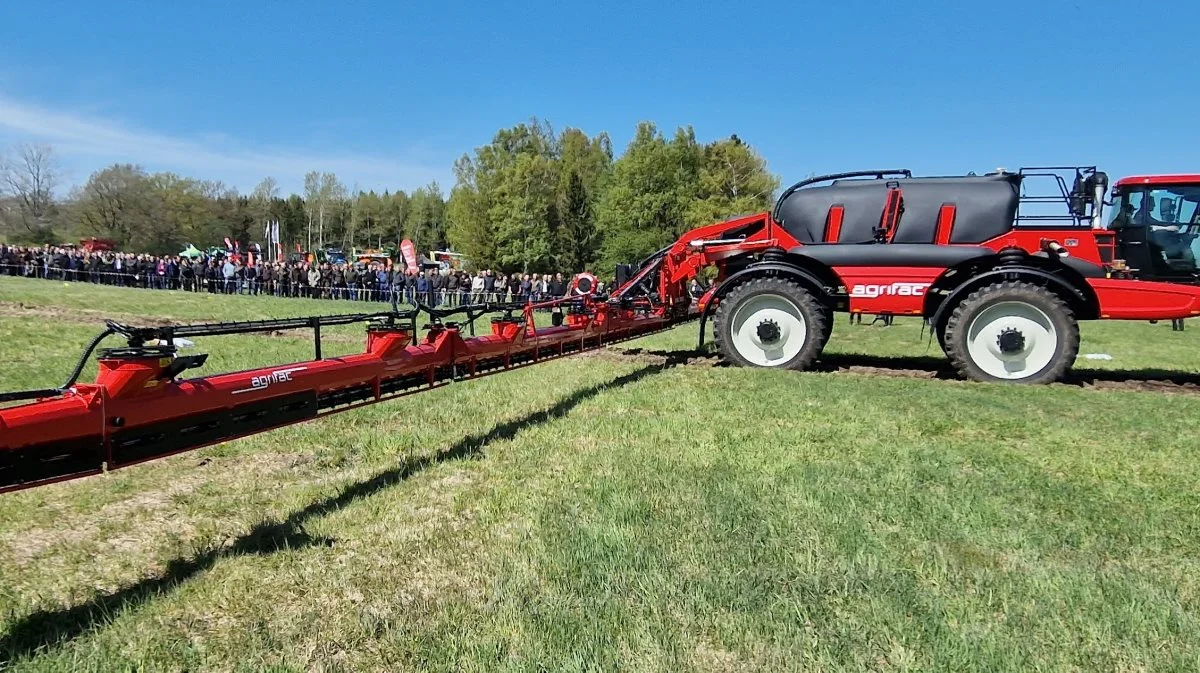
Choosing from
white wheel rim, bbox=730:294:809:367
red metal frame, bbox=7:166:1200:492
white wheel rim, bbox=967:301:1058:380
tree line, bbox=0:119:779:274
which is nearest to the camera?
red metal frame, bbox=7:166:1200:492

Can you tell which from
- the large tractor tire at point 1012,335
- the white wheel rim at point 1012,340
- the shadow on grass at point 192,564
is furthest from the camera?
the white wheel rim at point 1012,340

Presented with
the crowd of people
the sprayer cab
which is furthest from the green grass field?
the crowd of people

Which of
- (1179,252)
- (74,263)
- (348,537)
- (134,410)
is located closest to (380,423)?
(348,537)

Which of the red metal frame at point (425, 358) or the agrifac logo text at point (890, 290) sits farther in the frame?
the agrifac logo text at point (890, 290)

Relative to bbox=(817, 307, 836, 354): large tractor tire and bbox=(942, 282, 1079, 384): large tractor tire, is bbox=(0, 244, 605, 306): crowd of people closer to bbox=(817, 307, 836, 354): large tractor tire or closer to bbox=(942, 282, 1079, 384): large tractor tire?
bbox=(817, 307, 836, 354): large tractor tire

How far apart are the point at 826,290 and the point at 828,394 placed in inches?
85.8

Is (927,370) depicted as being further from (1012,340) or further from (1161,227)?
(1161,227)

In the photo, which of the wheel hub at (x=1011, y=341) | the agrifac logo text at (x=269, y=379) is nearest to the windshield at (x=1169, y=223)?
the wheel hub at (x=1011, y=341)

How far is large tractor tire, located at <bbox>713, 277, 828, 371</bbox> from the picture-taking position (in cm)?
910

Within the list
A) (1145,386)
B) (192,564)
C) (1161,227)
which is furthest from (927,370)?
(192,564)

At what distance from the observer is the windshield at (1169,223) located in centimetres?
875

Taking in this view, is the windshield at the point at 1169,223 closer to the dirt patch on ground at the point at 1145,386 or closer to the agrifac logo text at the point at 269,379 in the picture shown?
the dirt patch on ground at the point at 1145,386

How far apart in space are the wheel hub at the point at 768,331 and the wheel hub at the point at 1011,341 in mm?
2563

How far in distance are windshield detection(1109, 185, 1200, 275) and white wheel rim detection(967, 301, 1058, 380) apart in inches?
78.5
